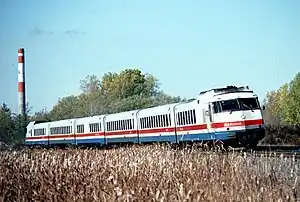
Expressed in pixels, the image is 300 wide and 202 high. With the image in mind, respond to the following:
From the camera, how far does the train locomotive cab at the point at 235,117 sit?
24734mm

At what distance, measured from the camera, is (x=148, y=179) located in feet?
30.8

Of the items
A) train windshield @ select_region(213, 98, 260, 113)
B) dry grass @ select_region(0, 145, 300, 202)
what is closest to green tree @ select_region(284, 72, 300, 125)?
A: train windshield @ select_region(213, 98, 260, 113)

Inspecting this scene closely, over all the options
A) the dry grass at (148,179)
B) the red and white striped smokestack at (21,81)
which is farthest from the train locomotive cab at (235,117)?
the red and white striped smokestack at (21,81)

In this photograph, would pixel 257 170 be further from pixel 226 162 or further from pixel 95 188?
pixel 95 188

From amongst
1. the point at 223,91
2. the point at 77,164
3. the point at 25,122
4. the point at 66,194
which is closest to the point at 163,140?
the point at 223,91

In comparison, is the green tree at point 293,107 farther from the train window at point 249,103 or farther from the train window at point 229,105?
the train window at point 229,105

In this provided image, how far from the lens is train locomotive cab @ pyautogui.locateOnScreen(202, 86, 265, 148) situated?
81.1 feet

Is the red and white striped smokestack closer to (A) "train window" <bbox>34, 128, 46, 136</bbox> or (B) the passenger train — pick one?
(A) "train window" <bbox>34, 128, 46, 136</bbox>

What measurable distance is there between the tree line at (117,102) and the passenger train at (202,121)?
2685 centimetres

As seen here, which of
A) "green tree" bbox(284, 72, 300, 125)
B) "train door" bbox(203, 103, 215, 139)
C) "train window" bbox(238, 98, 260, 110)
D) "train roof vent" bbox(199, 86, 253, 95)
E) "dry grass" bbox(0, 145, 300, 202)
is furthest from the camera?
"green tree" bbox(284, 72, 300, 125)

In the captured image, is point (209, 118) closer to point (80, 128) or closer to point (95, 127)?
Answer: point (95, 127)

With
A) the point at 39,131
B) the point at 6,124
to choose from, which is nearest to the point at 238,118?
the point at 39,131

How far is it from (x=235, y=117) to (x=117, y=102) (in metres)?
59.0

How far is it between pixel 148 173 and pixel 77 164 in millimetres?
1943
